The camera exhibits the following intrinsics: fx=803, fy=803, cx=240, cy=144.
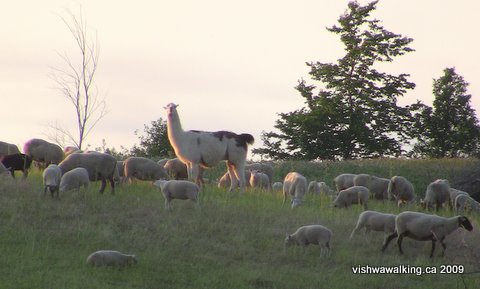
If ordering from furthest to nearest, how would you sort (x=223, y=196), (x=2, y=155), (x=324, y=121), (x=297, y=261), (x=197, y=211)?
(x=324, y=121), (x=2, y=155), (x=223, y=196), (x=197, y=211), (x=297, y=261)

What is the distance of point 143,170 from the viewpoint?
22.4 m

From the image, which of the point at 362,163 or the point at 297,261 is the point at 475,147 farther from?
the point at 297,261

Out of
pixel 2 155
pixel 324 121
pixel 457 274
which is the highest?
pixel 324 121

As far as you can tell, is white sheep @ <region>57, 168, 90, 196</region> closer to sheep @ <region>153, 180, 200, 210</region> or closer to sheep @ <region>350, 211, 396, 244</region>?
sheep @ <region>153, 180, 200, 210</region>

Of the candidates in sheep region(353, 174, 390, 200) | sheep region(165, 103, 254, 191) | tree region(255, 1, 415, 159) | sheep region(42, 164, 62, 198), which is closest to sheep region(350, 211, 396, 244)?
sheep region(353, 174, 390, 200)

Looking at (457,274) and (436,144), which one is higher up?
(436,144)

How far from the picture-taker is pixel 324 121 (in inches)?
2003

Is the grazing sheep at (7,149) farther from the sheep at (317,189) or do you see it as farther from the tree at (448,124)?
the tree at (448,124)

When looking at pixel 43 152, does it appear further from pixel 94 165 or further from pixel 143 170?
pixel 94 165

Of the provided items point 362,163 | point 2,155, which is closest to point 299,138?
point 362,163

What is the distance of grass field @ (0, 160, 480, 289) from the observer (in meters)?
13.8

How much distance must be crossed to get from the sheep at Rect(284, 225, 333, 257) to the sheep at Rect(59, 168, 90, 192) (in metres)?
5.72

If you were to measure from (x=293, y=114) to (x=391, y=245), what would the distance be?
3566 centimetres

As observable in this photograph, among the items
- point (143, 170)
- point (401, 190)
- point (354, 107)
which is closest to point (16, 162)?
point (143, 170)
